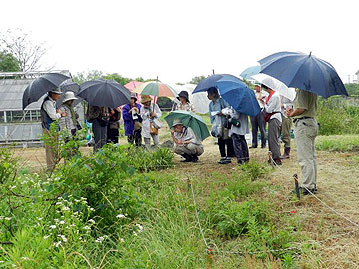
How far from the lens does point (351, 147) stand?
34.8 feet

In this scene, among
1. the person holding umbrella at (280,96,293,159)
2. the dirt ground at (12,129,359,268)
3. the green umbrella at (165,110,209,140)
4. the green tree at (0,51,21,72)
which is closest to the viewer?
the dirt ground at (12,129,359,268)

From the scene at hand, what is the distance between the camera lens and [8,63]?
93.6ft

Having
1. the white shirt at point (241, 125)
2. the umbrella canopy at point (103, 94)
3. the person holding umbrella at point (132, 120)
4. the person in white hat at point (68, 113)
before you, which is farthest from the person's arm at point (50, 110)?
the white shirt at point (241, 125)

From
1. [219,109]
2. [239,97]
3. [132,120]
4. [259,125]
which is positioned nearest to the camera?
[239,97]

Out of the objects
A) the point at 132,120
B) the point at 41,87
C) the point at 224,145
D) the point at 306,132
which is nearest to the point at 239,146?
the point at 224,145

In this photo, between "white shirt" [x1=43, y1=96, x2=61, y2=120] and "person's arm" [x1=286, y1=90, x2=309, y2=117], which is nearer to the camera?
"person's arm" [x1=286, y1=90, x2=309, y2=117]

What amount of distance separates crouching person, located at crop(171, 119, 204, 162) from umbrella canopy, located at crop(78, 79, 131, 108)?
50.3 inches

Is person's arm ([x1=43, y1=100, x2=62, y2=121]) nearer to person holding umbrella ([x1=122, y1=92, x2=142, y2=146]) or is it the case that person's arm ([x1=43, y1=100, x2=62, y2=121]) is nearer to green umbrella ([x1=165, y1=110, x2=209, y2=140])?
green umbrella ([x1=165, y1=110, x2=209, y2=140])

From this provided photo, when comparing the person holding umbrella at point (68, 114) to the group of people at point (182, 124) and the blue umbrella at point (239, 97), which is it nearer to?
the group of people at point (182, 124)

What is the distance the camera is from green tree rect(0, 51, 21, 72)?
28.2 metres

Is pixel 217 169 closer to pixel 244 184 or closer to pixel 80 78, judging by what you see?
pixel 244 184

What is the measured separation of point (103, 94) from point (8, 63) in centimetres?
2229

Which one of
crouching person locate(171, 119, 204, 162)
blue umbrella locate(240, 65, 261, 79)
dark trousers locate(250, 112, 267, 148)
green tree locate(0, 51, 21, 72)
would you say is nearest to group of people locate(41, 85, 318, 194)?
crouching person locate(171, 119, 204, 162)

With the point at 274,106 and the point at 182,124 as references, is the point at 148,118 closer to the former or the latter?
the point at 182,124
